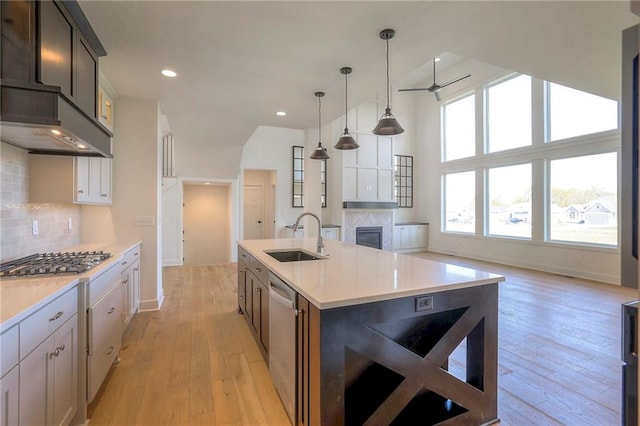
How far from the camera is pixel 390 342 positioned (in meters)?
1.50

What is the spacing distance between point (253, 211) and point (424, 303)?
7370 millimetres

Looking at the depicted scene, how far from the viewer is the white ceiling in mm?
2084

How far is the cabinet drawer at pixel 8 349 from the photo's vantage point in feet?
3.61

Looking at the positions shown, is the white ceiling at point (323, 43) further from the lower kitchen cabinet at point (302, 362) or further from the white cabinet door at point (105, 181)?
the lower kitchen cabinet at point (302, 362)

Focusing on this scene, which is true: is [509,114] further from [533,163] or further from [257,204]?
[257,204]

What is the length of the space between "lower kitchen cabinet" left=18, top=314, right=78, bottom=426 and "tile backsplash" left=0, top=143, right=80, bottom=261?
36.4 inches

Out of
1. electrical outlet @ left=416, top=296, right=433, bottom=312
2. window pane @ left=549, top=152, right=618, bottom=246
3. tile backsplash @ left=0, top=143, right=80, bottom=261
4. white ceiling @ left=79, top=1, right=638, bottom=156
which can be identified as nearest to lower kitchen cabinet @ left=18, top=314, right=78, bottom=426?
tile backsplash @ left=0, top=143, right=80, bottom=261

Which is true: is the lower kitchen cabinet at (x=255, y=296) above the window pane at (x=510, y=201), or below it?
below

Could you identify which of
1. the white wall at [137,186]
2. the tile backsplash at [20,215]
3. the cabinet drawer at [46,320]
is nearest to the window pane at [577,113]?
the white wall at [137,186]

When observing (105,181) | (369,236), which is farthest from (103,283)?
(369,236)

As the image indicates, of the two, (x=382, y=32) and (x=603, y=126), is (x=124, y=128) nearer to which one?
(x=382, y=32)

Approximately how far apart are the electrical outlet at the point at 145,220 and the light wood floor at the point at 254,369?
106 cm

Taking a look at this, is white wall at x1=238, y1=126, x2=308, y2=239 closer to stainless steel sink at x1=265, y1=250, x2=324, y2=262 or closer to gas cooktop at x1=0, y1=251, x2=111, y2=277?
stainless steel sink at x1=265, y1=250, x2=324, y2=262

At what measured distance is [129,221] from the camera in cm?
355
